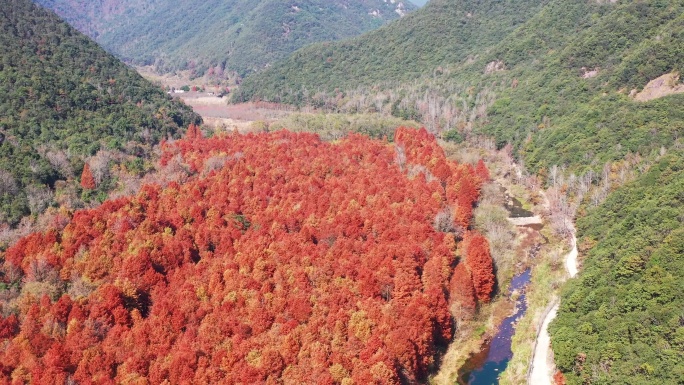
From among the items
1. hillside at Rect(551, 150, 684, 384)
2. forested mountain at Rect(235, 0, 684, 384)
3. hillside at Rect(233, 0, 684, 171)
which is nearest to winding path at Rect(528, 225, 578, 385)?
hillside at Rect(551, 150, 684, 384)

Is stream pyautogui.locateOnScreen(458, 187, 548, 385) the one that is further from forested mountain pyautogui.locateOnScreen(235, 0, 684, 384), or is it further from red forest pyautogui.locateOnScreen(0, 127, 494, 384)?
forested mountain pyautogui.locateOnScreen(235, 0, 684, 384)

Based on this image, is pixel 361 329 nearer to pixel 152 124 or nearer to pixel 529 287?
pixel 529 287

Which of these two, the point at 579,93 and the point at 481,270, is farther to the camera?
the point at 579,93

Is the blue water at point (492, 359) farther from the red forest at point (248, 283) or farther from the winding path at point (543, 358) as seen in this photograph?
the red forest at point (248, 283)

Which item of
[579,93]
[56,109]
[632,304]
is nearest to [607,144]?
[579,93]

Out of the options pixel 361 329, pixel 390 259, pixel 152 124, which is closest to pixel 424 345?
pixel 361 329

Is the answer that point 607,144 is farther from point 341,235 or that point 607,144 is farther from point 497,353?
point 341,235
